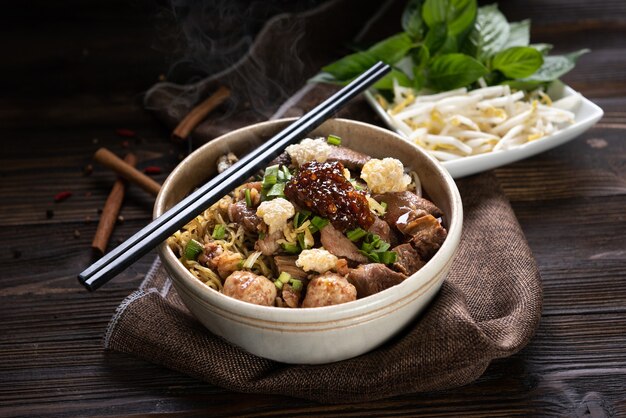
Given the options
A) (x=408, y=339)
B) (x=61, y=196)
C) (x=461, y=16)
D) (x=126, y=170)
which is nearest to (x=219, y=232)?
(x=408, y=339)

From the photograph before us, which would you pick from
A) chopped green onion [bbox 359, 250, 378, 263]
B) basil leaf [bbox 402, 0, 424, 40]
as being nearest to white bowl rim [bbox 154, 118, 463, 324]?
chopped green onion [bbox 359, 250, 378, 263]

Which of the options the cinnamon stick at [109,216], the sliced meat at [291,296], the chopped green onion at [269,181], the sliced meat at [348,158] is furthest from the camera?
the cinnamon stick at [109,216]

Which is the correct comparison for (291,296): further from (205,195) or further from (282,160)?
(282,160)

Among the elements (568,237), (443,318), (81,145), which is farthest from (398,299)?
(81,145)

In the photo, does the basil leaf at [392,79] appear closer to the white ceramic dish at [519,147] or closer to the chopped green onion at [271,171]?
the white ceramic dish at [519,147]

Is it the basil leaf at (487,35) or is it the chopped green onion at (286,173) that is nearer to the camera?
the chopped green onion at (286,173)

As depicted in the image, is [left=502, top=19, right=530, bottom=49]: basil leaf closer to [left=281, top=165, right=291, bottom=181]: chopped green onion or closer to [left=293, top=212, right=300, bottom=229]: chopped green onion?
[left=281, top=165, right=291, bottom=181]: chopped green onion

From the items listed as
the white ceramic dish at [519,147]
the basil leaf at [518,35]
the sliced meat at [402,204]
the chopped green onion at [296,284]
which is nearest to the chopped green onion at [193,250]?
the chopped green onion at [296,284]

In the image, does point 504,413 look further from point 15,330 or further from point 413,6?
point 413,6
